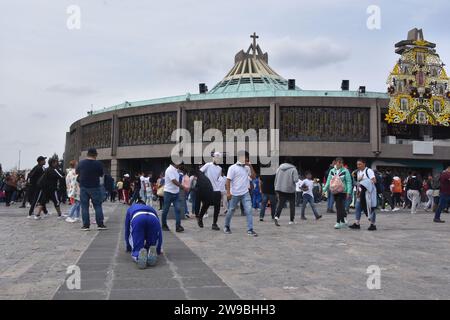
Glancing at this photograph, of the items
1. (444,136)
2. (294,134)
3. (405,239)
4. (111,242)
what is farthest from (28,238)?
(444,136)

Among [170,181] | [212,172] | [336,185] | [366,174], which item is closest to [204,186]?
[212,172]

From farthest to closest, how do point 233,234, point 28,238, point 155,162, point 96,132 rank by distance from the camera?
point 96,132 < point 155,162 < point 233,234 < point 28,238

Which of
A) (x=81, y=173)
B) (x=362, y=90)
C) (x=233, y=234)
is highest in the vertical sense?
(x=362, y=90)

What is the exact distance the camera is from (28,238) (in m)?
8.38

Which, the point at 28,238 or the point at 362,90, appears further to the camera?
the point at 362,90

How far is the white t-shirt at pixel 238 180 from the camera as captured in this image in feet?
31.7

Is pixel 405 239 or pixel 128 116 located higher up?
pixel 128 116

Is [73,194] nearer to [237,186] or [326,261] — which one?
[237,186]

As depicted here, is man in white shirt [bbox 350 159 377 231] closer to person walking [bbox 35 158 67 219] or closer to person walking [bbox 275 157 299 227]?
person walking [bbox 275 157 299 227]

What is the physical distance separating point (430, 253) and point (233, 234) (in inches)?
152

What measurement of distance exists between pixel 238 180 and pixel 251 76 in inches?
1692

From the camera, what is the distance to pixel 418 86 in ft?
117
